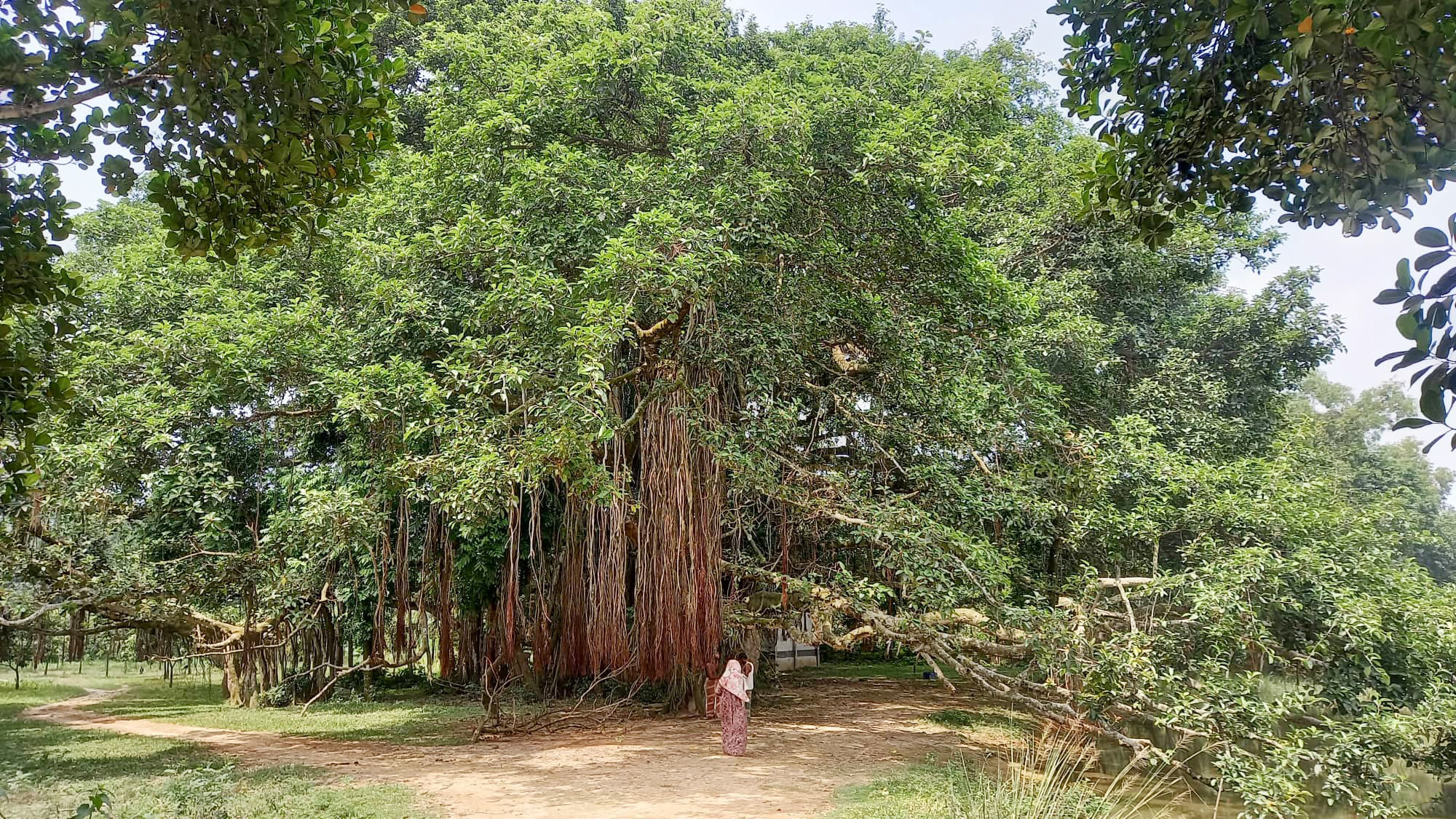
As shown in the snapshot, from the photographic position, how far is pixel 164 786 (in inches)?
227

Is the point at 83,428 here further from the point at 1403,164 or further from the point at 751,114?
the point at 1403,164

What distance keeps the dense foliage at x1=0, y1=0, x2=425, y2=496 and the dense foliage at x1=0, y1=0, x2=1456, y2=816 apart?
2.94 meters

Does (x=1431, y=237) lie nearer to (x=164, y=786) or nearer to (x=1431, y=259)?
(x=1431, y=259)

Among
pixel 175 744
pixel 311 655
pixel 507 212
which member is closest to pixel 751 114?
pixel 507 212

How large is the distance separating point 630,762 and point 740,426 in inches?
113

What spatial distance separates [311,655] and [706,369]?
785 cm

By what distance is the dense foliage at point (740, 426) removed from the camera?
20.2 feet

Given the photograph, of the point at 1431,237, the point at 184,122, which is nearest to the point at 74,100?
the point at 184,122

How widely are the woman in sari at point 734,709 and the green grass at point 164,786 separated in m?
2.62

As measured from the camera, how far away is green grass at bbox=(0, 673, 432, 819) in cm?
489

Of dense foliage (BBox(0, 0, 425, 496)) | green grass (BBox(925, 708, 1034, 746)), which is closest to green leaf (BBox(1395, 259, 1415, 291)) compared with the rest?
dense foliage (BBox(0, 0, 425, 496))

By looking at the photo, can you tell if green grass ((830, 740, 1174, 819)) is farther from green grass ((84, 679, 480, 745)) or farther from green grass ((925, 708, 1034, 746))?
green grass ((84, 679, 480, 745))

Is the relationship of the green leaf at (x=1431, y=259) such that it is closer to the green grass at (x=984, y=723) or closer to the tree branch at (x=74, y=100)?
the tree branch at (x=74, y=100)

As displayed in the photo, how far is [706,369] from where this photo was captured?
7.61m
